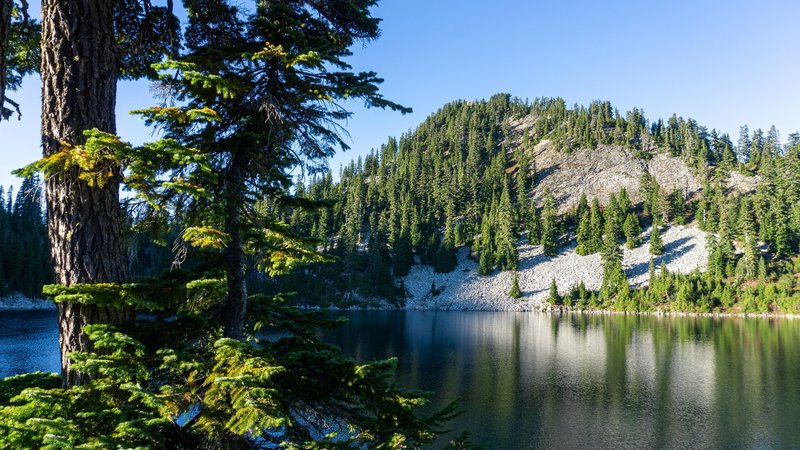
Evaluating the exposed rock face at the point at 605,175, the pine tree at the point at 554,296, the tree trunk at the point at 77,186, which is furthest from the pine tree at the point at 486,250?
the tree trunk at the point at 77,186

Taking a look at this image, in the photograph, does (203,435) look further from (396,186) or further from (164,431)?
(396,186)

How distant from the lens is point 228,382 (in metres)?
4.01

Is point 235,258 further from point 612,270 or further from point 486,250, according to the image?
point 486,250

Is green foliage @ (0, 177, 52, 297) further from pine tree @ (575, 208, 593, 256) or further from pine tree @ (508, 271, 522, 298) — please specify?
pine tree @ (575, 208, 593, 256)

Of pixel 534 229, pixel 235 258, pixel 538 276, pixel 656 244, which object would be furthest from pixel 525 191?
pixel 235 258

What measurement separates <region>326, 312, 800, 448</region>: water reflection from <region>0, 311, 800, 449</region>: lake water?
10 centimetres

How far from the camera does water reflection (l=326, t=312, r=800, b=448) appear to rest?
2383 cm

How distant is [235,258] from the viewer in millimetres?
6102

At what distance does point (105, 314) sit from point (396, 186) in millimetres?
136086

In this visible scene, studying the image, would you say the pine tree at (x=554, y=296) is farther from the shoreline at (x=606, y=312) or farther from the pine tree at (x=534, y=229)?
the pine tree at (x=534, y=229)

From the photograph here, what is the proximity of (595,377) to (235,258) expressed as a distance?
3640 cm

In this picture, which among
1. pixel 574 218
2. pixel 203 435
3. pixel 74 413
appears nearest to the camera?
pixel 74 413

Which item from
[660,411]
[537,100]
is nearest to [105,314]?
[660,411]

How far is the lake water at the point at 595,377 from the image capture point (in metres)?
23.9
